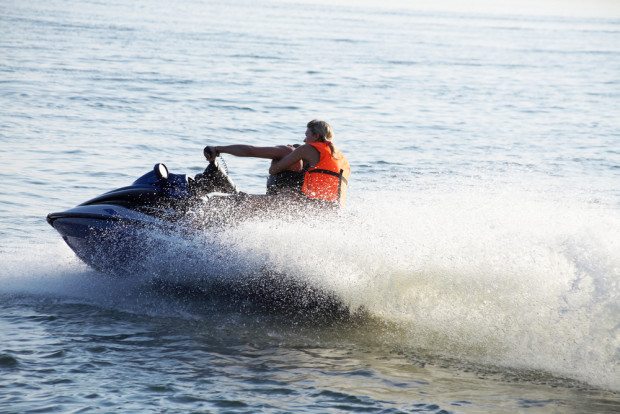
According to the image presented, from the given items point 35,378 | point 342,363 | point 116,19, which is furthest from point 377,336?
point 116,19

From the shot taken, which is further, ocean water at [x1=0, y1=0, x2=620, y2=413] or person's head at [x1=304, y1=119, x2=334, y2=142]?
person's head at [x1=304, y1=119, x2=334, y2=142]

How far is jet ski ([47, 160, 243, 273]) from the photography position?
8.30 m

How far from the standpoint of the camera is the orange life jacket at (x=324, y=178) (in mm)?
8109

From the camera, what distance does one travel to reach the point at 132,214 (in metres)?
8.34

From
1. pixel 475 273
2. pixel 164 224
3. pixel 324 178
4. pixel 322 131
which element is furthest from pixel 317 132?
pixel 475 273


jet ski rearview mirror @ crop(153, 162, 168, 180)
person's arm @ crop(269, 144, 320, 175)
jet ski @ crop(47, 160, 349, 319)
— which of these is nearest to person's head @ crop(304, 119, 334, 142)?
person's arm @ crop(269, 144, 320, 175)

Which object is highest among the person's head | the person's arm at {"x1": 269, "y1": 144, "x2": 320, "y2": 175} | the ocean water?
the person's head

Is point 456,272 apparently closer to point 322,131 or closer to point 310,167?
point 310,167

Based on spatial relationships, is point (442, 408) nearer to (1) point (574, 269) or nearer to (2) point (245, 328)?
(1) point (574, 269)

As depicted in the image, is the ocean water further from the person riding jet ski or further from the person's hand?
the person's hand

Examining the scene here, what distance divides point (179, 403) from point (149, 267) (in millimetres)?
2225

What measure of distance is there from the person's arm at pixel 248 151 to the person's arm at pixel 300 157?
105mm

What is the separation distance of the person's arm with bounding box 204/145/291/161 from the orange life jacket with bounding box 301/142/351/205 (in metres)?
0.38

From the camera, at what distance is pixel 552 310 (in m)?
7.01
